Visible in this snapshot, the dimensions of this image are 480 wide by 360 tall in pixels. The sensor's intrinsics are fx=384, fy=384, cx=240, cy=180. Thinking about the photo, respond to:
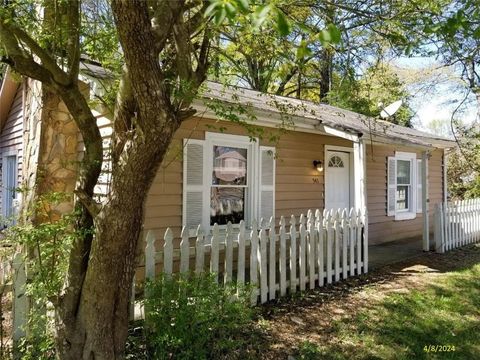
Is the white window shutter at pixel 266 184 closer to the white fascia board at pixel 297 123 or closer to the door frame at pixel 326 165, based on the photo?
the white fascia board at pixel 297 123

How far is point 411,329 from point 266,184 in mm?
3697

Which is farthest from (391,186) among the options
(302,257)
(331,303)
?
(331,303)

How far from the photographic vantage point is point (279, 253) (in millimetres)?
5797

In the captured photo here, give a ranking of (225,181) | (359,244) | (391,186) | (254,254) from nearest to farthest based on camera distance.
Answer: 1. (254,254)
2. (359,244)
3. (225,181)
4. (391,186)

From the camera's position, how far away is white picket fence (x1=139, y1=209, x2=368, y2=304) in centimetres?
430

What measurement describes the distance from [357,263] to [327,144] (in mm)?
3084

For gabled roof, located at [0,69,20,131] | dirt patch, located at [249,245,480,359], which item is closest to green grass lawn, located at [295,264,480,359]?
dirt patch, located at [249,245,480,359]

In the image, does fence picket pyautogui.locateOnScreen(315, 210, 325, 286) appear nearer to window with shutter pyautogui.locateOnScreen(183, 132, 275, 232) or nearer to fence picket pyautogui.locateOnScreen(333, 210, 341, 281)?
fence picket pyautogui.locateOnScreen(333, 210, 341, 281)

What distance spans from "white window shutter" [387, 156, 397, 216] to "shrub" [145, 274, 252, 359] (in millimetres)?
7828

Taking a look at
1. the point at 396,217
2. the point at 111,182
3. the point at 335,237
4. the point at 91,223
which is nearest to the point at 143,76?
the point at 111,182

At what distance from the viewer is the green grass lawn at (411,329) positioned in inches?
148

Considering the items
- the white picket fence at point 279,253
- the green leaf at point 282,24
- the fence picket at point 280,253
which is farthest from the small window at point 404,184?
the green leaf at point 282,24

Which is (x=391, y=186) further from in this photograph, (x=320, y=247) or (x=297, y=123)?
(x=320, y=247)

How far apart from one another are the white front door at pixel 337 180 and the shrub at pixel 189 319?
19.0 ft
